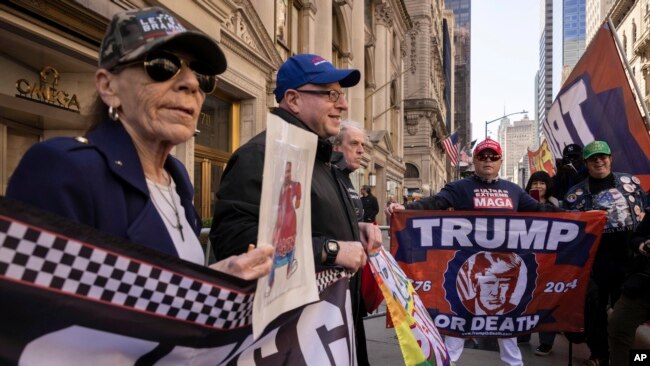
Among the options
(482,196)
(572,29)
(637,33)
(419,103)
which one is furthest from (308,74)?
(572,29)

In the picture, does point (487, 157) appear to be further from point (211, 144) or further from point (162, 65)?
point (211, 144)

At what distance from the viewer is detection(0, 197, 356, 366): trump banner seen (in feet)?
3.80

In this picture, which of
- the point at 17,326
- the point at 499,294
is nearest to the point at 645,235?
the point at 499,294

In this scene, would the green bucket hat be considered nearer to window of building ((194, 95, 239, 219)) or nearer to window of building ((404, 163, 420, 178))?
window of building ((194, 95, 239, 219))

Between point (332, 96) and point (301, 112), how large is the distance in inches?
7.2

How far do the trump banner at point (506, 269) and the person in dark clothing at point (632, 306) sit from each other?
611 mm

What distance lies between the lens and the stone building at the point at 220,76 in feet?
19.3

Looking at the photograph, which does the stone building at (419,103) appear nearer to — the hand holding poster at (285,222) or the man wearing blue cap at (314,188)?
the man wearing blue cap at (314,188)

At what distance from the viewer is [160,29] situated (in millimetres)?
1477

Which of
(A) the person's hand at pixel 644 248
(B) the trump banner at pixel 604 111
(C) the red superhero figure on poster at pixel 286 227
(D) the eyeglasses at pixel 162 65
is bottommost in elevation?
(A) the person's hand at pixel 644 248

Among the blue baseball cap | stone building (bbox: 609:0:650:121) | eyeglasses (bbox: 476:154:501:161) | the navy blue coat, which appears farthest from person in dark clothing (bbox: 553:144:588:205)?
stone building (bbox: 609:0:650:121)

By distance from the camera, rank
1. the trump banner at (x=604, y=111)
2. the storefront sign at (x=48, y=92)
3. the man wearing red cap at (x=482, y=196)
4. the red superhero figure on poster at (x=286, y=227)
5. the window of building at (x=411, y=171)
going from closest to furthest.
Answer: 1. the red superhero figure on poster at (x=286, y=227)
2. the man wearing red cap at (x=482, y=196)
3. the trump banner at (x=604, y=111)
4. the storefront sign at (x=48, y=92)
5. the window of building at (x=411, y=171)

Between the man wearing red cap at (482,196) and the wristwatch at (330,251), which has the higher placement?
the man wearing red cap at (482,196)

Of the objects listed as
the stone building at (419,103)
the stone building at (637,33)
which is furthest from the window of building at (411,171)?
the stone building at (637,33)
